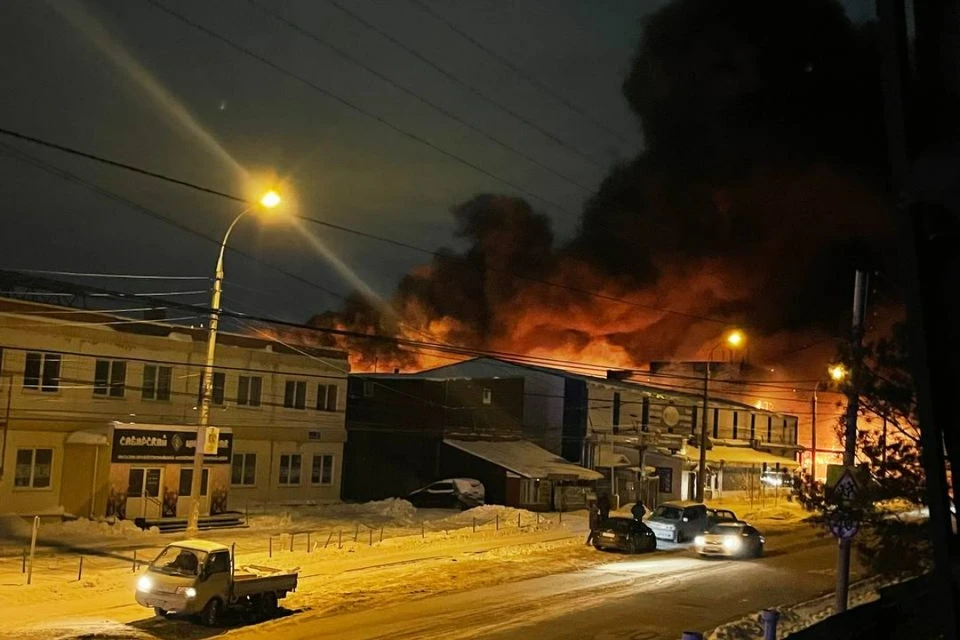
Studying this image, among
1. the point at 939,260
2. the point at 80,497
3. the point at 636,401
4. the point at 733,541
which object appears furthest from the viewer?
the point at 636,401

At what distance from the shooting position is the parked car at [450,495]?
39.1 m

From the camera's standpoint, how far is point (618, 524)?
27.6 m

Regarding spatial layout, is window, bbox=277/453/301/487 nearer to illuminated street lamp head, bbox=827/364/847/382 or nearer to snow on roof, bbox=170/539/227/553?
snow on roof, bbox=170/539/227/553

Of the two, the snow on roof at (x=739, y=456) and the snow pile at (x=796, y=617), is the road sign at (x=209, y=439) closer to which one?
the snow pile at (x=796, y=617)

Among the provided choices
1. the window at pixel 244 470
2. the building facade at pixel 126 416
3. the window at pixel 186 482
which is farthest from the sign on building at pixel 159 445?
the window at pixel 244 470

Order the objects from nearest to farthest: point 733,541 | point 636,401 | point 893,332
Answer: point 893,332, point 733,541, point 636,401

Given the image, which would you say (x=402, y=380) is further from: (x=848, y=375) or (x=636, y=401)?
(x=848, y=375)

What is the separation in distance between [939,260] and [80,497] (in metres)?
30.2

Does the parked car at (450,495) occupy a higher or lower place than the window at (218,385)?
lower

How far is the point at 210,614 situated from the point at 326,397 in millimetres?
24688

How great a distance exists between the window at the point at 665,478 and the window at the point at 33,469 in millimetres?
30176

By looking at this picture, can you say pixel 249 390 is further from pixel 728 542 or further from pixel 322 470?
pixel 728 542

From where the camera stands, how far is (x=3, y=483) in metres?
28.2

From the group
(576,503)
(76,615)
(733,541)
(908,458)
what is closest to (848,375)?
(908,458)
